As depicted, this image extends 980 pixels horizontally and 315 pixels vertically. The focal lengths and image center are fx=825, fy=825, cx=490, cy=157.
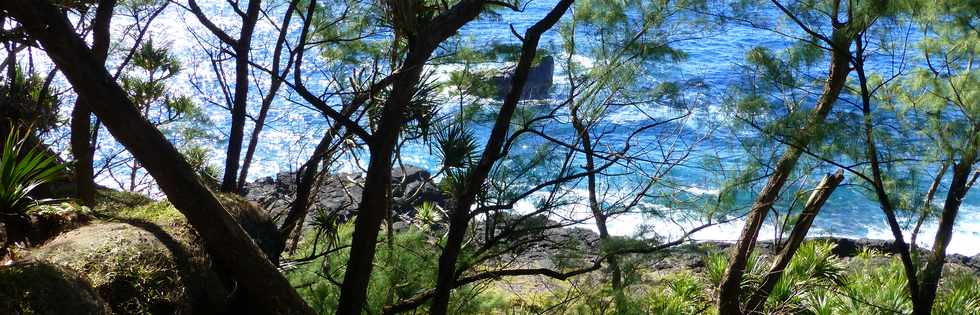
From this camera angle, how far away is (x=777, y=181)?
6465mm

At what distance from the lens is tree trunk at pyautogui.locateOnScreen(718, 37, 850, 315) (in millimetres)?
5551

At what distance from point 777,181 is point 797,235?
69 cm

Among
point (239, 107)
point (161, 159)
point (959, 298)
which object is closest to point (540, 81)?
point (239, 107)

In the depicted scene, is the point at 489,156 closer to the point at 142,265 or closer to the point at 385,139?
the point at 385,139

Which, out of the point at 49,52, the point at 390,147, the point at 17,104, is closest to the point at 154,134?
the point at 49,52

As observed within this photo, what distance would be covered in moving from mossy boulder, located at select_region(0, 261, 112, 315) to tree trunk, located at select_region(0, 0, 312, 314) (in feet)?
1.84

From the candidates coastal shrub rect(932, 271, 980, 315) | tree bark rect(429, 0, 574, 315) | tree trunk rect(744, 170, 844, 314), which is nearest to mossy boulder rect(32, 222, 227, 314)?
tree bark rect(429, 0, 574, 315)

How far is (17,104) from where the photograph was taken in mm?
5148

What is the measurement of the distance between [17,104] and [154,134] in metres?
2.81

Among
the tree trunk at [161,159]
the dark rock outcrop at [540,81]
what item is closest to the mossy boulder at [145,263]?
the tree trunk at [161,159]

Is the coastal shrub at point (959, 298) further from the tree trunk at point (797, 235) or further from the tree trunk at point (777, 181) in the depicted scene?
the tree trunk at point (777, 181)

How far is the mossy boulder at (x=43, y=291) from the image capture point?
2.29 m

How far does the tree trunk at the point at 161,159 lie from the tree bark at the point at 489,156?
668 mm

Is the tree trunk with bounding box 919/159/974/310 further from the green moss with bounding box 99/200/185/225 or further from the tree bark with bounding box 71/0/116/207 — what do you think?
the tree bark with bounding box 71/0/116/207
